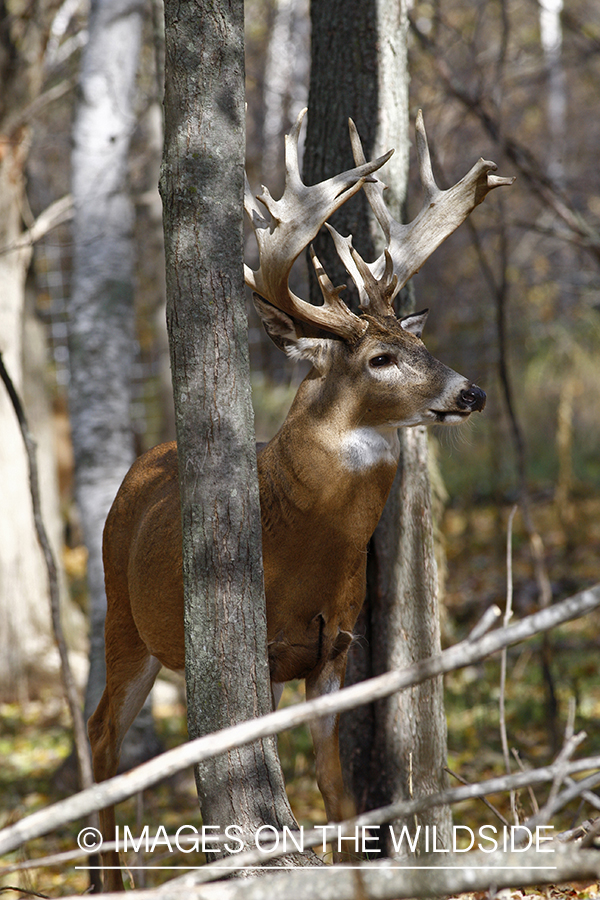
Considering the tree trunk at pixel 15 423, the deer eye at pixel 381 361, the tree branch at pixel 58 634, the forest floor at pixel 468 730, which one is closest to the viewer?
the deer eye at pixel 381 361

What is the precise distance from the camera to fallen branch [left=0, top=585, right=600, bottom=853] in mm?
1576

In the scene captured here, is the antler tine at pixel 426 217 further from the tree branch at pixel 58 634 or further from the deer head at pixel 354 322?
the tree branch at pixel 58 634

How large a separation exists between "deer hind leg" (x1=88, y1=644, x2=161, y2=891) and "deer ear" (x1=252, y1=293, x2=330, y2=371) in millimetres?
1382

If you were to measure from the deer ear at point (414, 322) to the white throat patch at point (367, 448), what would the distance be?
474 millimetres

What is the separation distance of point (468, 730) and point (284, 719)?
4913 millimetres

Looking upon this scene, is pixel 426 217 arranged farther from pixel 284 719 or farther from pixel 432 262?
pixel 432 262

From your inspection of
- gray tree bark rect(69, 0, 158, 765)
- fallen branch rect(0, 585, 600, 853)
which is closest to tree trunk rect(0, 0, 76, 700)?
gray tree bark rect(69, 0, 158, 765)

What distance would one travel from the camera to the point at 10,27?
775 centimetres

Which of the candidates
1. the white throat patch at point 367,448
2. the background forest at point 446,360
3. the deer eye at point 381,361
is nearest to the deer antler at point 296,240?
the deer eye at point 381,361

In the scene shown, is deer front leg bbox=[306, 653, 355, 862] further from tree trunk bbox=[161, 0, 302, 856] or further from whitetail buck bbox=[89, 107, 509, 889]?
tree trunk bbox=[161, 0, 302, 856]

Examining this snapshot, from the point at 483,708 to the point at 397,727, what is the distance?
111 inches

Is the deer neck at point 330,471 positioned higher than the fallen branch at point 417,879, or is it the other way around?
the deer neck at point 330,471

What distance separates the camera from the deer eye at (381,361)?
3.07 m

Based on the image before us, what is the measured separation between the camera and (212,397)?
2.64 m
